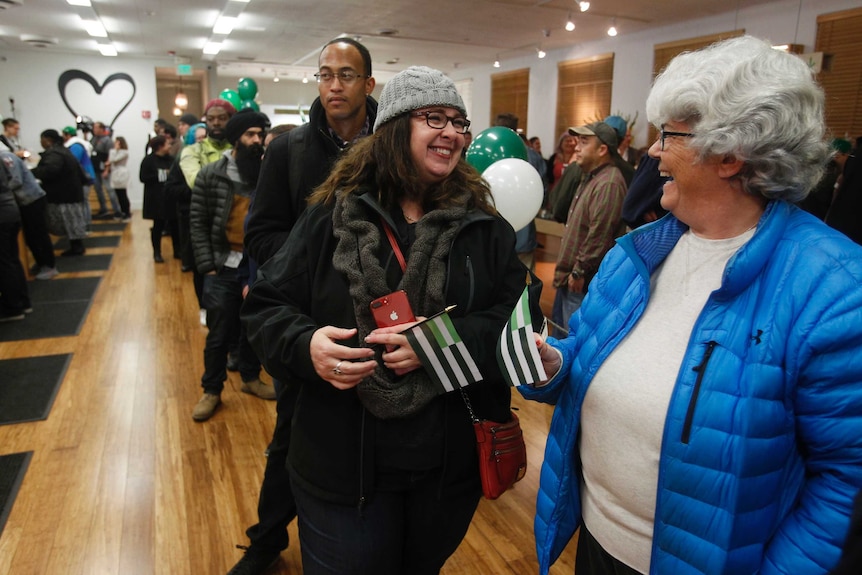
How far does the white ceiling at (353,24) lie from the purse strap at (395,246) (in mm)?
7827

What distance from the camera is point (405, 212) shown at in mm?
1447

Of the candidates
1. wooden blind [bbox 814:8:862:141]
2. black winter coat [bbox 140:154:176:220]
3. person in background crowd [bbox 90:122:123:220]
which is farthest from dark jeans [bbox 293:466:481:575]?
person in background crowd [bbox 90:122:123:220]

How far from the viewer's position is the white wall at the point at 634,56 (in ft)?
25.3

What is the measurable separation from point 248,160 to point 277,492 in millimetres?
1925

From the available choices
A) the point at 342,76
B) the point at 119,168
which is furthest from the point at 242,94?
the point at 342,76

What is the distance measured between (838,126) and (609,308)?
8167mm

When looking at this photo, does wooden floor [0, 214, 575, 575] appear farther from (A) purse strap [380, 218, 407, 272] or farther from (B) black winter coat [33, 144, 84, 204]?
(B) black winter coat [33, 144, 84, 204]

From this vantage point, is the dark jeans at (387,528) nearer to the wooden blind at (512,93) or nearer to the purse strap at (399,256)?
the purse strap at (399,256)

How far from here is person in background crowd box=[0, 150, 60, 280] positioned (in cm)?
575

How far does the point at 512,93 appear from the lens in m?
14.0

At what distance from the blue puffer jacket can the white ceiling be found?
26.8 feet

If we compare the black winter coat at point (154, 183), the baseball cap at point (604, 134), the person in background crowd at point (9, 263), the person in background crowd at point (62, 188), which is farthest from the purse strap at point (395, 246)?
the person in background crowd at point (62, 188)

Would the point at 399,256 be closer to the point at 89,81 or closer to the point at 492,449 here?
the point at 492,449

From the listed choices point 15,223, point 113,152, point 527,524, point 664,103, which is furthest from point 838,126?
point 113,152
